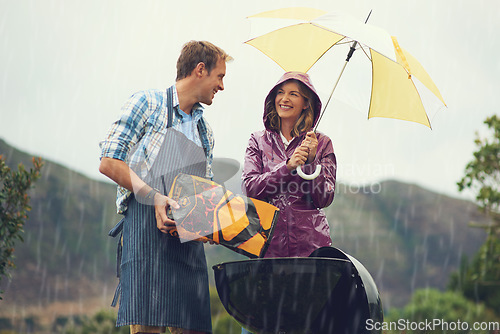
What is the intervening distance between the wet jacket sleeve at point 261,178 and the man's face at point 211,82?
1.29 ft

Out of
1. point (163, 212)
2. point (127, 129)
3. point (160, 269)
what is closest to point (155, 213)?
point (163, 212)

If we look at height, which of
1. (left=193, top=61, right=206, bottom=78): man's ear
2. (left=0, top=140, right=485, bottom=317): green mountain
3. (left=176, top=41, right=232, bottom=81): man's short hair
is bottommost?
(left=0, top=140, right=485, bottom=317): green mountain

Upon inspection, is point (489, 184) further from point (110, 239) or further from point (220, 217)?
point (110, 239)

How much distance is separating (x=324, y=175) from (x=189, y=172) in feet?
1.99

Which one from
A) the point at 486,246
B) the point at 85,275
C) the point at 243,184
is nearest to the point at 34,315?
the point at 85,275

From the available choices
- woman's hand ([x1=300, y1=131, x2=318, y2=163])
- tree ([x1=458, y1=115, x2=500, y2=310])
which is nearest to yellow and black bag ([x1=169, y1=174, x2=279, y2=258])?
woman's hand ([x1=300, y1=131, x2=318, y2=163])

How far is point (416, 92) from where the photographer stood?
2.85 m

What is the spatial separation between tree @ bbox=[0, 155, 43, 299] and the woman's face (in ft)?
9.10

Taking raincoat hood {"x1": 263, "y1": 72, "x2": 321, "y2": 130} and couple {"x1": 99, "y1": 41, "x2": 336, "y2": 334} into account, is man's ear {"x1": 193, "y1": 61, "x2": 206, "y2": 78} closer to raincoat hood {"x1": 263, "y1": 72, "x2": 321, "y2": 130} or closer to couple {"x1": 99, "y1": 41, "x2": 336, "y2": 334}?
couple {"x1": 99, "y1": 41, "x2": 336, "y2": 334}

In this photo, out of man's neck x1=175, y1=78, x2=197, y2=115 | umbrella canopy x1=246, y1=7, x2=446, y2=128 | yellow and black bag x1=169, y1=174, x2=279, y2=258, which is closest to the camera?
yellow and black bag x1=169, y1=174, x2=279, y2=258

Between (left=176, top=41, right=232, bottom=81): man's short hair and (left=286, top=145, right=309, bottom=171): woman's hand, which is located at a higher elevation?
(left=176, top=41, right=232, bottom=81): man's short hair

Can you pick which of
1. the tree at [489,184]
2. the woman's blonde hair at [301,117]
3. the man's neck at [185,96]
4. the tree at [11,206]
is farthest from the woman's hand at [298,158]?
the tree at [489,184]

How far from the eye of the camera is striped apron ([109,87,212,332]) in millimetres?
2055

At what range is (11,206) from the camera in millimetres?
4633
